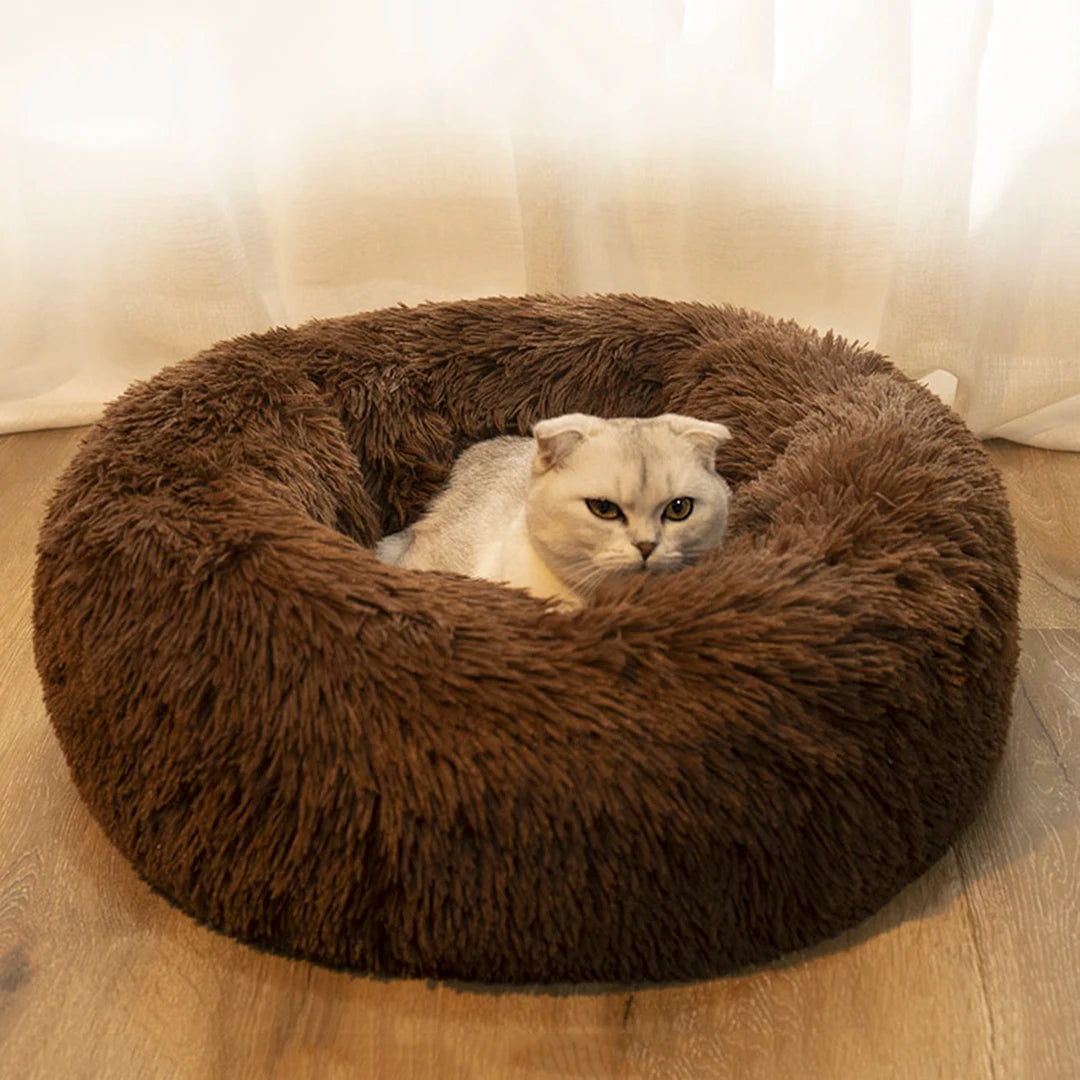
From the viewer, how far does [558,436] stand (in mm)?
1430

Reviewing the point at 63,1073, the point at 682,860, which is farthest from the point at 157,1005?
the point at 682,860

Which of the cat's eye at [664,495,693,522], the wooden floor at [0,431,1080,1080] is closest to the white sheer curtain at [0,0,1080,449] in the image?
the cat's eye at [664,495,693,522]

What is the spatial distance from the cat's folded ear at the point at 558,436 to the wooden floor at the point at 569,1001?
552mm

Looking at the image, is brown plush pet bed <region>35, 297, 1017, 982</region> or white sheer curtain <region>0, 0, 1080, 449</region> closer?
brown plush pet bed <region>35, 297, 1017, 982</region>

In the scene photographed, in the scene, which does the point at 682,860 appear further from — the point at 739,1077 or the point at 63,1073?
the point at 63,1073

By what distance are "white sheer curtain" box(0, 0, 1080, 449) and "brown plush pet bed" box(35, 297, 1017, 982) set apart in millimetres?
739

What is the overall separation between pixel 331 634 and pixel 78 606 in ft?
0.97

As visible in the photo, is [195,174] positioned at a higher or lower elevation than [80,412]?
higher

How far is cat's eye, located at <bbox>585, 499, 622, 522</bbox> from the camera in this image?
1.41 metres

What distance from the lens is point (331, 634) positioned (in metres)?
1.23

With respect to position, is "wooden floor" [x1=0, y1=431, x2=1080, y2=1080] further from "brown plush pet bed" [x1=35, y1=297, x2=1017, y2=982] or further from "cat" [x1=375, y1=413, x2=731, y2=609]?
"cat" [x1=375, y1=413, x2=731, y2=609]

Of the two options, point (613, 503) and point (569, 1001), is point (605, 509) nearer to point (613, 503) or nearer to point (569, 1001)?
point (613, 503)

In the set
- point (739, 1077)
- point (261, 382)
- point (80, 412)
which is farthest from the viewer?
point (80, 412)

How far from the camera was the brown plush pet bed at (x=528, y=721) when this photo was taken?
1163 mm
